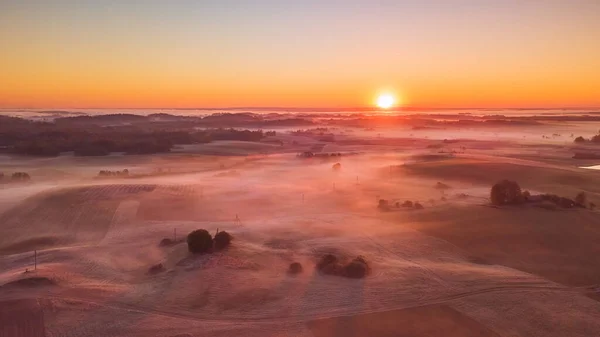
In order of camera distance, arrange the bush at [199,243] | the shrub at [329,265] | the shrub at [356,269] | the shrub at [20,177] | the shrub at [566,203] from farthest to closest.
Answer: the shrub at [20,177] < the shrub at [566,203] < the bush at [199,243] < the shrub at [329,265] < the shrub at [356,269]

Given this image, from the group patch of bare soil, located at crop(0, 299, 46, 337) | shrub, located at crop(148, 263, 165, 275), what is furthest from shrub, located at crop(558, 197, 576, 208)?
patch of bare soil, located at crop(0, 299, 46, 337)

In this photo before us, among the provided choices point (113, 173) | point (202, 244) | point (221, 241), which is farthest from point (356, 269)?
point (113, 173)

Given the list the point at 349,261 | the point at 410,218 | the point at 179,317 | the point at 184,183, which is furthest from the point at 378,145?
the point at 179,317

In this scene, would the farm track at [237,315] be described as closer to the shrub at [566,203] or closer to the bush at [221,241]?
the bush at [221,241]

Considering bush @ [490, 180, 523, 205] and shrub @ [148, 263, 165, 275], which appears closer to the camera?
shrub @ [148, 263, 165, 275]

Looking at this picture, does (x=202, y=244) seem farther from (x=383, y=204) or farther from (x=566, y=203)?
(x=566, y=203)

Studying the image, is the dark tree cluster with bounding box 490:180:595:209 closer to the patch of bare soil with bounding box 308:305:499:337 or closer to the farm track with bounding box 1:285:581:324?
the farm track with bounding box 1:285:581:324

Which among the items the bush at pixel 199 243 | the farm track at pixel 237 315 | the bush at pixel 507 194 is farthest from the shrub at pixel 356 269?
the bush at pixel 507 194
